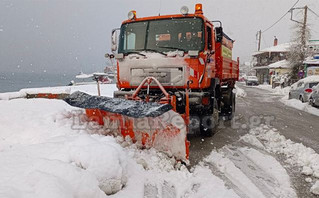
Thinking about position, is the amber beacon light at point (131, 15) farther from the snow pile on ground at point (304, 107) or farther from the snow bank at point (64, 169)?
the snow pile on ground at point (304, 107)

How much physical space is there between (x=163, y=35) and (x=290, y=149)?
3.67m

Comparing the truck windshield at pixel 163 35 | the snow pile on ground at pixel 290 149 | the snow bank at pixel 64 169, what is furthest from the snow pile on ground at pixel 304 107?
the snow bank at pixel 64 169

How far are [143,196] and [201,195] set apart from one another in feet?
2.54

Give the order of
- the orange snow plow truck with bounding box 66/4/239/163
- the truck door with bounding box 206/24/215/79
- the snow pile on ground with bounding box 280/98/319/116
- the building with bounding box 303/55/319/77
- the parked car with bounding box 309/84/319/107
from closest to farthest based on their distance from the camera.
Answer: the orange snow plow truck with bounding box 66/4/239/163, the truck door with bounding box 206/24/215/79, the snow pile on ground with bounding box 280/98/319/116, the parked car with bounding box 309/84/319/107, the building with bounding box 303/55/319/77

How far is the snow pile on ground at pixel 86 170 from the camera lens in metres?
2.46

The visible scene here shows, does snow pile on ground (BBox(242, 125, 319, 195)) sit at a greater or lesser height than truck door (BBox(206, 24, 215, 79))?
lesser

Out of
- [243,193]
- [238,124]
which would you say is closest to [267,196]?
[243,193]

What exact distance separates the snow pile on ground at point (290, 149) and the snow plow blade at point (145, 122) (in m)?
2.05

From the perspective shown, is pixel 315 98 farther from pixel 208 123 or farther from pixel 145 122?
pixel 145 122

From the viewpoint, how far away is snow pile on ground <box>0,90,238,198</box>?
2.46 meters

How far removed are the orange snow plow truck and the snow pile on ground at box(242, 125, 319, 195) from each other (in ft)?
4.27

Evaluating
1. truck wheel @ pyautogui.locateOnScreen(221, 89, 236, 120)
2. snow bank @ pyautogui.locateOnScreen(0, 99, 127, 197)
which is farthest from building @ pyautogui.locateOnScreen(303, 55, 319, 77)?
snow bank @ pyautogui.locateOnScreen(0, 99, 127, 197)

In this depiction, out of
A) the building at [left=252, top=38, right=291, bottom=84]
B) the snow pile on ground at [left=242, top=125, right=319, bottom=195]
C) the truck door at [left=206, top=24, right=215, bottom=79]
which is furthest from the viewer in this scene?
the building at [left=252, top=38, right=291, bottom=84]

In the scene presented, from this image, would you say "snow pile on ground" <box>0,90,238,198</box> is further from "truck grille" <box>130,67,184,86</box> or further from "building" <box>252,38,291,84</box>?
"building" <box>252,38,291,84</box>
